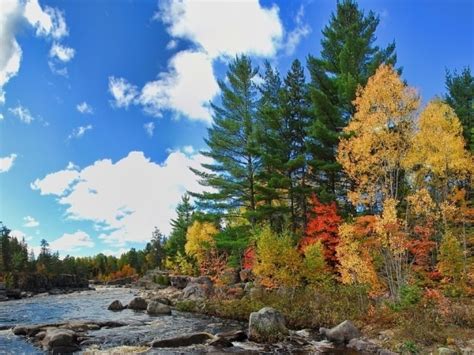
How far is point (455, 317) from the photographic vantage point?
1530 cm

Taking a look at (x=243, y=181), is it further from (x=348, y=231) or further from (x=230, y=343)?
(x=230, y=343)

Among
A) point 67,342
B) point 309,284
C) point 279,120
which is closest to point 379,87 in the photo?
point 309,284

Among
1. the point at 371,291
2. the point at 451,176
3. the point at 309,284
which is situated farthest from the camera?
the point at 451,176

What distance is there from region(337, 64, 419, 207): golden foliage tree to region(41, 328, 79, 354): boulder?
44.1ft

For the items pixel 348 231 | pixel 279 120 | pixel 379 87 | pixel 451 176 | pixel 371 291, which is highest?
pixel 279 120

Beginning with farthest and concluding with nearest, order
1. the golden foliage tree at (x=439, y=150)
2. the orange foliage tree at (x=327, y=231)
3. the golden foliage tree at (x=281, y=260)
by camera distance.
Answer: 1. the golden foliage tree at (x=439, y=150)
2. the orange foliage tree at (x=327, y=231)
3. the golden foliage tree at (x=281, y=260)

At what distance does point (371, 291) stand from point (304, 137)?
50.7 ft

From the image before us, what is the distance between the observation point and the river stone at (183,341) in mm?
15195

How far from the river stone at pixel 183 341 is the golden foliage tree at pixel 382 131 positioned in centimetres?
930

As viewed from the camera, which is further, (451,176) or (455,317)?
(451,176)

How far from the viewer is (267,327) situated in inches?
635

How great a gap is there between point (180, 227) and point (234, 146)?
35984 mm

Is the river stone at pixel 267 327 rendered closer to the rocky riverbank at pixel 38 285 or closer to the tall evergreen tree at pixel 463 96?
the tall evergreen tree at pixel 463 96

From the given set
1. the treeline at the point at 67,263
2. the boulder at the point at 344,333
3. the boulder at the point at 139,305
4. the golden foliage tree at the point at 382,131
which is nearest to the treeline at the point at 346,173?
the golden foliage tree at the point at 382,131
